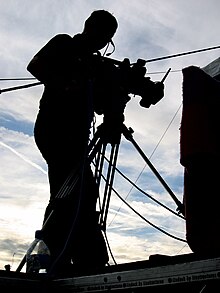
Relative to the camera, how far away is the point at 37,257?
99.7 inches

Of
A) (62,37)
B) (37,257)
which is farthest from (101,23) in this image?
(37,257)

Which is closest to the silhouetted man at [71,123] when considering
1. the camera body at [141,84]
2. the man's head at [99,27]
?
the man's head at [99,27]

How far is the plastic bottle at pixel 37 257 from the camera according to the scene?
2506mm

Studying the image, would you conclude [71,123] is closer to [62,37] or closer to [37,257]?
[62,37]

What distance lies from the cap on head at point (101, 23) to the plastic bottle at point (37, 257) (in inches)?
63.4

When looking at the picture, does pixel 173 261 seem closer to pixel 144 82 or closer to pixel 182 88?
pixel 182 88

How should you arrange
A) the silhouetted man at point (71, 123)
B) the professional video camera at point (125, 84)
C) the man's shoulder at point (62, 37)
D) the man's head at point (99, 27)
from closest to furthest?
the silhouetted man at point (71, 123), the professional video camera at point (125, 84), the man's shoulder at point (62, 37), the man's head at point (99, 27)

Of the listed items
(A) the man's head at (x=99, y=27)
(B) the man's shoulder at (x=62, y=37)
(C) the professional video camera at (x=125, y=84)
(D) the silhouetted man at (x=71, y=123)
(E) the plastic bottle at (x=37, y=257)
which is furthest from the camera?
(A) the man's head at (x=99, y=27)

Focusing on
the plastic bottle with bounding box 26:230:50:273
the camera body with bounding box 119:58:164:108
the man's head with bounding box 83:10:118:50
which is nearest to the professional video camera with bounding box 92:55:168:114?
the camera body with bounding box 119:58:164:108

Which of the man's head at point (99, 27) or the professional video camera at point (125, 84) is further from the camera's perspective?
the man's head at point (99, 27)

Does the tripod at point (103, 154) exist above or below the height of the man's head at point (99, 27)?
below

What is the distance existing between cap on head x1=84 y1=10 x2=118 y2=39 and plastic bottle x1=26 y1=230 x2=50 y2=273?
5.28ft

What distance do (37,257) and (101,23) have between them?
1787 millimetres

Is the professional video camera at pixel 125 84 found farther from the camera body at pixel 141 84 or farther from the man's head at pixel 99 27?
the man's head at pixel 99 27
